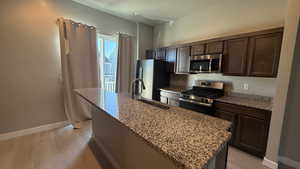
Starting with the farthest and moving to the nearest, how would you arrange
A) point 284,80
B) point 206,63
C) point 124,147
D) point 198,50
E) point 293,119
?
point 198,50 → point 206,63 → point 293,119 → point 284,80 → point 124,147

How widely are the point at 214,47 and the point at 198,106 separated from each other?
1.32 meters

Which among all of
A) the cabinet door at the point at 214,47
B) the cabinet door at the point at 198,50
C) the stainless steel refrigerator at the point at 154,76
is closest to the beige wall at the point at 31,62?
the stainless steel refrigerator at the point at 154,76

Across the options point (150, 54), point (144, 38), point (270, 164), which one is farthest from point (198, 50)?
point (270, 164)

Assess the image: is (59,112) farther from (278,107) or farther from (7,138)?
(278,107)

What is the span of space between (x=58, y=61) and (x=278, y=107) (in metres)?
4.24

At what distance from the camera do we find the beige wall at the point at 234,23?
2383 mm

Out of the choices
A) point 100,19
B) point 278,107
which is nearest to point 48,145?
point 100,19

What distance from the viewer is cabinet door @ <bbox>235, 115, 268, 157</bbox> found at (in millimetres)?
2102

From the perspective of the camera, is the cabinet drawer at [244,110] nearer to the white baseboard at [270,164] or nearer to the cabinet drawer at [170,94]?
the white baseboard at [270,164]

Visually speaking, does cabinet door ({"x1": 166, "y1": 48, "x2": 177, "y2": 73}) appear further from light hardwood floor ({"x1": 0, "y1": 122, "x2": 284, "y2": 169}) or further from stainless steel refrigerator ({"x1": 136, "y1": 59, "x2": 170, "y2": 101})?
light hardwood floor ({"x1": 0, "y1": 122, "x2": 284, "y2": 169})

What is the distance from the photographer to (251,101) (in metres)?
2.45

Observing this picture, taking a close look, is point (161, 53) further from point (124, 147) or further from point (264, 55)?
point (124, 147)

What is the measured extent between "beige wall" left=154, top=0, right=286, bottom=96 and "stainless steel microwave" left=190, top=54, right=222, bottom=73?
0.40 metres

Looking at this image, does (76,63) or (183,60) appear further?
(183,60)
